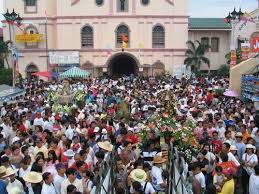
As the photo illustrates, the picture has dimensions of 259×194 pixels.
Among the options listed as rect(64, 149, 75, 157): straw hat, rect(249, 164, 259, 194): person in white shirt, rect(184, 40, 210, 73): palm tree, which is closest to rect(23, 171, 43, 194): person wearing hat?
rect(64, 149, 75, 157): straw hat

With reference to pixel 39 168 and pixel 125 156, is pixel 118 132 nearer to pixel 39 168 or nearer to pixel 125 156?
pixel 125 156

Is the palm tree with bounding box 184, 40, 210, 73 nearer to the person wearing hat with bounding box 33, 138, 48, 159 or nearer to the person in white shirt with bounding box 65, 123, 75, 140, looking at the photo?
the person in white shirt with bounding box 65, 123, 75, 140

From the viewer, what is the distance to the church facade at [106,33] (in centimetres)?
4162

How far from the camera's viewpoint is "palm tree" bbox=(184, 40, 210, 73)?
41.9 metres

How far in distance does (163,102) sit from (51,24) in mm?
27872

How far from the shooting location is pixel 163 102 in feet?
55.3

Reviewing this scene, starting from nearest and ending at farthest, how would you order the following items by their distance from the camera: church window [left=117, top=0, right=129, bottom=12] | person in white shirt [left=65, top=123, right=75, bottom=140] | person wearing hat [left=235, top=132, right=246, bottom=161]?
person wearing hat [left=235, top=132, right=246, bottom=161]
person in white shirt [left=65, top=123, right=75, bottom=140]
church window [left=117, top=0, right=129, bottom=12]

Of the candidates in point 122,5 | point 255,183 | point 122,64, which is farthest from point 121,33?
point 255,183

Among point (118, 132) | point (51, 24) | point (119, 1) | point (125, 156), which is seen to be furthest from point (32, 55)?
point (125, 156)

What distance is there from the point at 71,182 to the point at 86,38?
3466cm

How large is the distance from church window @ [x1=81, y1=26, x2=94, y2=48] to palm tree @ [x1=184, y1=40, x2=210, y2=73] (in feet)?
27.7

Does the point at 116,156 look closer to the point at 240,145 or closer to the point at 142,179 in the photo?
the point at 142,179

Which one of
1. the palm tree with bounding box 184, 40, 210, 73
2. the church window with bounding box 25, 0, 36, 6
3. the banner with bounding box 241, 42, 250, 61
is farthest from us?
the church window with bounding box 25, 0, 36, 6

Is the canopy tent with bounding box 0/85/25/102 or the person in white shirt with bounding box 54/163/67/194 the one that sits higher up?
the canopy tent with bounding box 0/85/25/102
